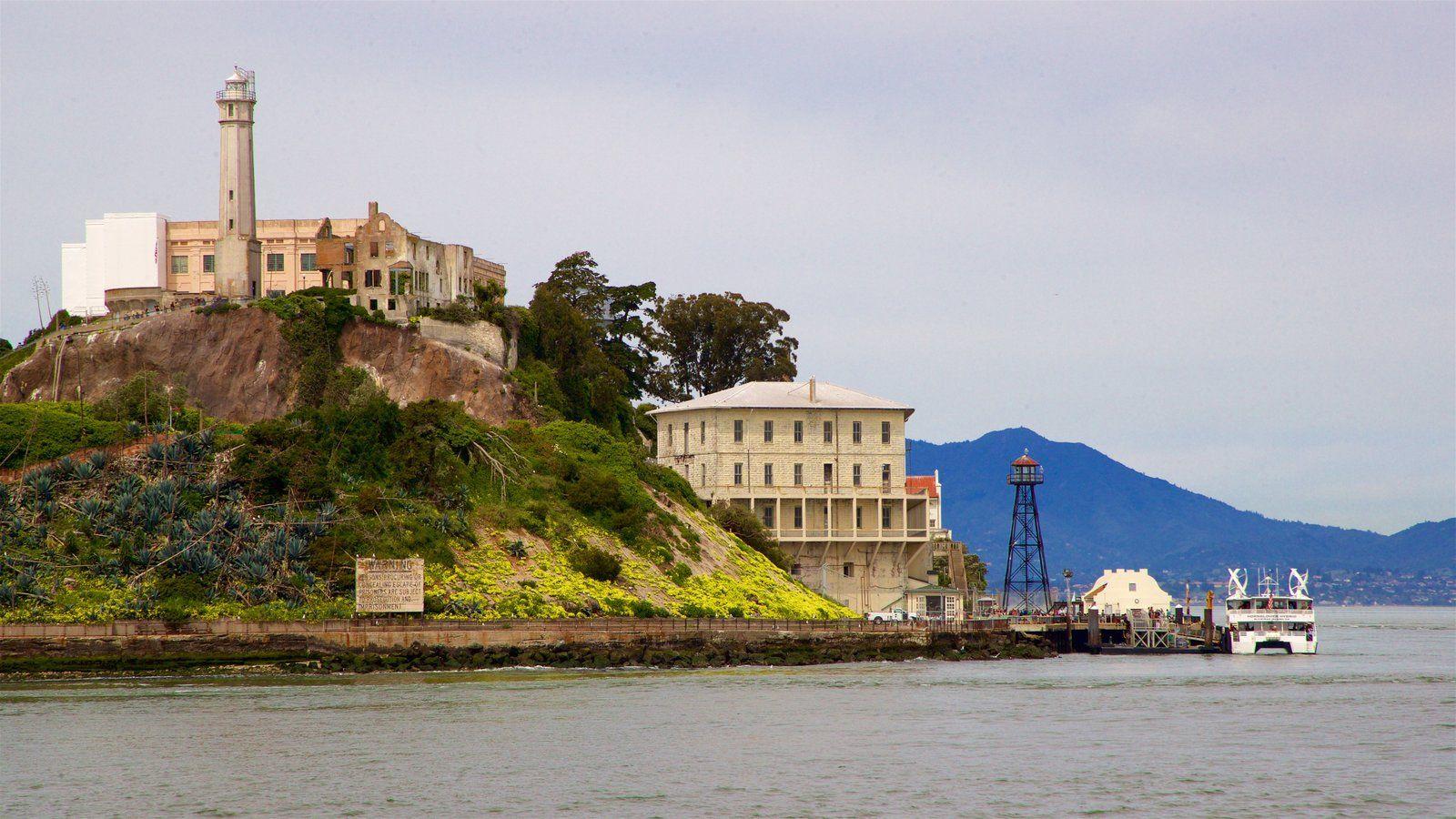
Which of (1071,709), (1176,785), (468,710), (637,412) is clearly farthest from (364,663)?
(637,412)

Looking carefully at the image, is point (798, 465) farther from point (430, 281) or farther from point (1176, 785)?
point (1176, 785)

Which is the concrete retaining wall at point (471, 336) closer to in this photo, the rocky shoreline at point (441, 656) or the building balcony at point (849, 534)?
the building balcony at point (849, 534)

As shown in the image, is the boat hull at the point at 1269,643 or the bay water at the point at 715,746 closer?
the bay water at the point at 715,746

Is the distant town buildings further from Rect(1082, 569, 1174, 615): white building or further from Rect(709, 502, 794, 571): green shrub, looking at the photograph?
Rect(1082, 569, 1174, 615): white building

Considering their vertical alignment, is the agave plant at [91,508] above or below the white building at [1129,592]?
above

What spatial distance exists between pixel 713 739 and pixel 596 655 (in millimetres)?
21438

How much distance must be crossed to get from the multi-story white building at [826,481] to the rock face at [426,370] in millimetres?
10282

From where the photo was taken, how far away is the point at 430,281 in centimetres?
9569

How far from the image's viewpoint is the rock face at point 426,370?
86750 mm

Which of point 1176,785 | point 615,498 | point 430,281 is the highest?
point 430,281

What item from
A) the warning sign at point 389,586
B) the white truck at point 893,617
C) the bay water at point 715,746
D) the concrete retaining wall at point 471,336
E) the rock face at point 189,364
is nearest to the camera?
the bay water at point 715,746

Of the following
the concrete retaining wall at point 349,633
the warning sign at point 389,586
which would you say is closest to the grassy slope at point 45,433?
the concrete retaining wall at point 349,633

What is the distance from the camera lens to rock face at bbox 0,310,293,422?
86.0 m

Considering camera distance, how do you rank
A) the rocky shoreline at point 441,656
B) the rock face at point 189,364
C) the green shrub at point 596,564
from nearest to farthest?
1. the rocky shoreline at point 441,656
2. the green shrub at point 596,564
3. the rock face at point 189,364
